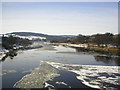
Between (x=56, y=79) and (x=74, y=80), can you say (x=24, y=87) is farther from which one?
(x=74, y=80)

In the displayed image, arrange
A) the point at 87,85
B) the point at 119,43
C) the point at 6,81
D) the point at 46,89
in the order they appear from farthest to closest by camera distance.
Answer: the point at 119,43
the point at 6,81
the point at 87,85
the point at 46,89

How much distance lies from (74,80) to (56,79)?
652 mm

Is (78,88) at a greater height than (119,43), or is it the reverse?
(119,43)

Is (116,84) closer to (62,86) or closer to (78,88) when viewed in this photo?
(78,88)

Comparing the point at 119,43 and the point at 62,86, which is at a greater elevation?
the point at 119,43

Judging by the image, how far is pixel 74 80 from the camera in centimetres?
498

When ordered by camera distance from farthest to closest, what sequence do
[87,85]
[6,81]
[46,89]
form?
1. [6,81]
2. [87,85]
3. [46,89]

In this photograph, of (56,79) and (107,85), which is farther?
(56,79)

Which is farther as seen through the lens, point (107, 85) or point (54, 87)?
point (107, 85)

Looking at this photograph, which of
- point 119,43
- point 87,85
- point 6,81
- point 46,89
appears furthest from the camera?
point 119,43

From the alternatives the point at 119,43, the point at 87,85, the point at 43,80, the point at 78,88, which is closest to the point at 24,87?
the point at 43,80

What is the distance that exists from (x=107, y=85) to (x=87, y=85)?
664 mm

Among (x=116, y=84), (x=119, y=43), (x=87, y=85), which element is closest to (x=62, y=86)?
(x=87, y=85)

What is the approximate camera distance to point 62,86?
14.3ft
